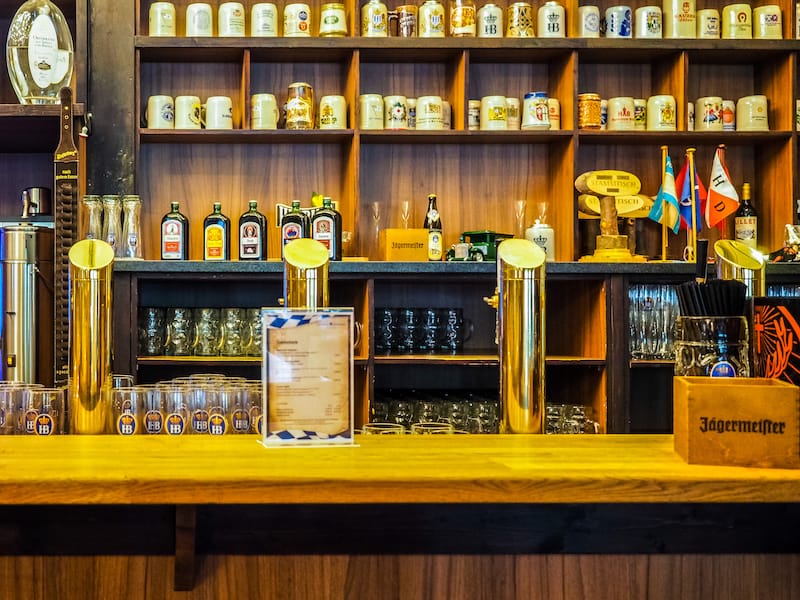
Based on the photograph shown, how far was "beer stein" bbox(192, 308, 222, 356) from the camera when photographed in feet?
10.7

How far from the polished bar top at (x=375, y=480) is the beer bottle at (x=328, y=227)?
7.43 feet

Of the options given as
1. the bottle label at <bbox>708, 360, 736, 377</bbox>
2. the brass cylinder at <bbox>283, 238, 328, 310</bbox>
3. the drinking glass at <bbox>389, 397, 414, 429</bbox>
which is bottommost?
the drinking glass at <bbox>389, 397, 414, 429</bbox>

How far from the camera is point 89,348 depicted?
1390mm

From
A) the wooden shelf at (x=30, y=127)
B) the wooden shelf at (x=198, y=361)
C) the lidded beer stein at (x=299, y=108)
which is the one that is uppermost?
the lidded beer stein at (x=299, y=108)

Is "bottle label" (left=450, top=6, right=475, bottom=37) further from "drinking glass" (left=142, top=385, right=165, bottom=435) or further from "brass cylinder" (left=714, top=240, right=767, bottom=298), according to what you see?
"drinking glass" (left=142, top=385, right=165, bottom=435)

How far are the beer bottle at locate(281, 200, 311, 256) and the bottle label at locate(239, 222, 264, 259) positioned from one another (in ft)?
0.35

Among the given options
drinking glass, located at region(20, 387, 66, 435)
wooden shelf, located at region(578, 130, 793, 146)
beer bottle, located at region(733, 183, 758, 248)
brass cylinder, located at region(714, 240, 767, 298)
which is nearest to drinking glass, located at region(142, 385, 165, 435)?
drinking glass, located at region(20, 387, 66, 435)

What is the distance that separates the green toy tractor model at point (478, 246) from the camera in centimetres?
338

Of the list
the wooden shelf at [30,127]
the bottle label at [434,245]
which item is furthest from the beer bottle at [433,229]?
the wooden shelf at [30,127]

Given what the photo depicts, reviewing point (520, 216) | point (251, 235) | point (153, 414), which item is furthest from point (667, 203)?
point (153, 414)

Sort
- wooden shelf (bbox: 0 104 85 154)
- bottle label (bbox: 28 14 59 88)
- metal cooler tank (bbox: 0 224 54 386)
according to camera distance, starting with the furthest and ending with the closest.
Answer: bottle label (bbox: 28 14 59 88)
wooden shelf (bbox: 0 104 85 154)
metal cooler tank (bbox: 0 224 54 386)

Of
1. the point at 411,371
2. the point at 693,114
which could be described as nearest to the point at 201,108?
the point at 411,371

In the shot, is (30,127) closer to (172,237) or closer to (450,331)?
(172,237)

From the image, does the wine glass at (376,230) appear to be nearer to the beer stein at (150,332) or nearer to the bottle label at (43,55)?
the beer stein at (150,332)
